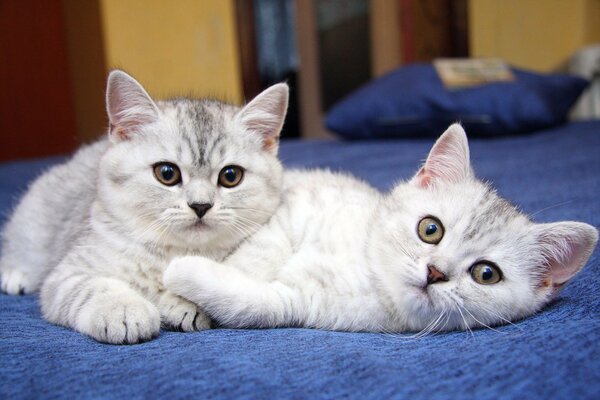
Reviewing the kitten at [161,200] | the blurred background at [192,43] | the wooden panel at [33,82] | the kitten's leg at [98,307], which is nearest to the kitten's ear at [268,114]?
the kitten at [161,200]

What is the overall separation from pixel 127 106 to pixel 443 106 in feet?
6.71

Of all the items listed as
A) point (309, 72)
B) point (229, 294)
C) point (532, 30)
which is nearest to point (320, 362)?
point (229, 294)

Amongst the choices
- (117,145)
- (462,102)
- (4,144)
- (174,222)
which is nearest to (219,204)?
(174,222)

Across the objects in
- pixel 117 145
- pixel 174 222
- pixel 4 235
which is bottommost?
pixel 4 235

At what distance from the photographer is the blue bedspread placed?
1.94 feet

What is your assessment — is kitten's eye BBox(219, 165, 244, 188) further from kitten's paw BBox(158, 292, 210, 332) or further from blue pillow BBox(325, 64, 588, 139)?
blue pillow BBox(325, 64, 588, 139)

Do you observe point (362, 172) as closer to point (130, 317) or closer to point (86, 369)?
point (130, 317)

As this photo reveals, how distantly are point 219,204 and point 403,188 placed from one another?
0.41m

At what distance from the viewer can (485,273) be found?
901mm

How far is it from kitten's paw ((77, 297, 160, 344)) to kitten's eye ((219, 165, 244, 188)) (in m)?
0.33

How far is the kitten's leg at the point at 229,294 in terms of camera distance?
92 centimetres

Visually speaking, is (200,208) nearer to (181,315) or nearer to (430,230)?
(181,315)

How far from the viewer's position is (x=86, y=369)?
0.66 meters

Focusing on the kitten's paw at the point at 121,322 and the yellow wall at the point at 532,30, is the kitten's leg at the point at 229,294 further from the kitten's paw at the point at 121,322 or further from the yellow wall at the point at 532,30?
the yellow wall at the point at 532,30
